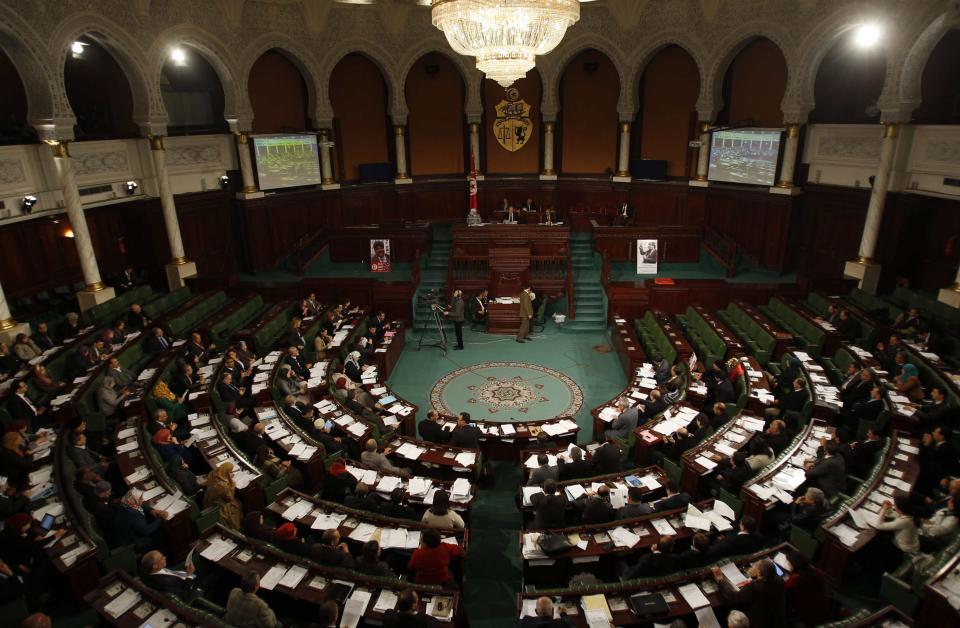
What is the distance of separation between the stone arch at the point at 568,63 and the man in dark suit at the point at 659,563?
16.9 m

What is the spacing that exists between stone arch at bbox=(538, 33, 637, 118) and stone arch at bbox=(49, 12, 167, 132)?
39.8 ft

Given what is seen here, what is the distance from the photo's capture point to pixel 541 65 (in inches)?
802

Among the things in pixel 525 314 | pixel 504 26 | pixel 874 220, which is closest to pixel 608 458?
pixel 504 26

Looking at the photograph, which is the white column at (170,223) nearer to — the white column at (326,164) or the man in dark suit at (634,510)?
the white column at (326,164)

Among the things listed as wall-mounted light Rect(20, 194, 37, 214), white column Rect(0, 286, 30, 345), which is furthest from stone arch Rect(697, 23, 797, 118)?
white column Rect(0, 286, 30, 345)

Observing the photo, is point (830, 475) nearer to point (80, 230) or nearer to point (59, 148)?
point (80, 230)

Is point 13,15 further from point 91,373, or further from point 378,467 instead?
point 378,467

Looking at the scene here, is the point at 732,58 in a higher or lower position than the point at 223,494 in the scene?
higher

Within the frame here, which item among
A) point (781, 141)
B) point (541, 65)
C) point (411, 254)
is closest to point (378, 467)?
point (411, 254)

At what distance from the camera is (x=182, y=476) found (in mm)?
8039

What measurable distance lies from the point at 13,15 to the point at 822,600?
54.2ft

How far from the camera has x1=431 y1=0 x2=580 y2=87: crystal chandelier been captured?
24.4ft

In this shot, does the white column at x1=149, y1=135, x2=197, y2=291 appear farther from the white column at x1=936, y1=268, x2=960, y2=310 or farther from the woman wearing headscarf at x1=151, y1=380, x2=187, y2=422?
the white column at x1=936, y1=268, x2=960, y2=310

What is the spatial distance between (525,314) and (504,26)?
8829 millimetres
